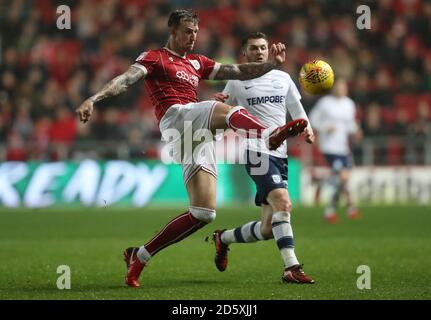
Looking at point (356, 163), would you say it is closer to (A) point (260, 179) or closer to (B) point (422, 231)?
(B) point (422, 231)

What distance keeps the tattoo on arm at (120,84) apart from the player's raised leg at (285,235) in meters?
1.61

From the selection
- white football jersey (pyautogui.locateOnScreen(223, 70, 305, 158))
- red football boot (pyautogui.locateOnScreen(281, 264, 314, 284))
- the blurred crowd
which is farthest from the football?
the blurred crowd

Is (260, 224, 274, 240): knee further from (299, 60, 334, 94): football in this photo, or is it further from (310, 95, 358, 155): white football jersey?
(310, 95, 358, 155): white football jersey

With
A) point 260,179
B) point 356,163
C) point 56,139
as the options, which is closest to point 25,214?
point 56,139

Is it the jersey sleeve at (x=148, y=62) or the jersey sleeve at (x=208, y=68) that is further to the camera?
the jersey sleeve at (x=208, y=68)

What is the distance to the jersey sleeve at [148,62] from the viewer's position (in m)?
7.82

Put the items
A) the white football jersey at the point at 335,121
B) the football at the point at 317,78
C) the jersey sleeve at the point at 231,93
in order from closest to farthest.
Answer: the football at the point at 317,78 → the jersey sleeve at the point at 231,93 → the white football jersey at the point at 335,121

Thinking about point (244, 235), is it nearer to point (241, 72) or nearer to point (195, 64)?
point (241, 72)

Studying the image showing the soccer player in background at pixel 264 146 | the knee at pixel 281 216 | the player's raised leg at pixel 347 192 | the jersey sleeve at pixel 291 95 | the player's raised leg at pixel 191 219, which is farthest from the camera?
the player's raised leg at pixel 347 192

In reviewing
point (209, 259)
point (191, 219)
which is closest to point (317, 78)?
point (191, 219)


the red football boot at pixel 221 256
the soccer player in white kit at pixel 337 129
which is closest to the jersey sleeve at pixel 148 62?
the red football boot at pixel 221 256

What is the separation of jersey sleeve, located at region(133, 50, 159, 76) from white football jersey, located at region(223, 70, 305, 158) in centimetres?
123

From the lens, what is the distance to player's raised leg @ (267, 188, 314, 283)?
310 inches

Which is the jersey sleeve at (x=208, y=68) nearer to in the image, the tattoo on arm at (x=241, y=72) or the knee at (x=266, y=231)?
the tattoo on arm at (x=241, y=72)
